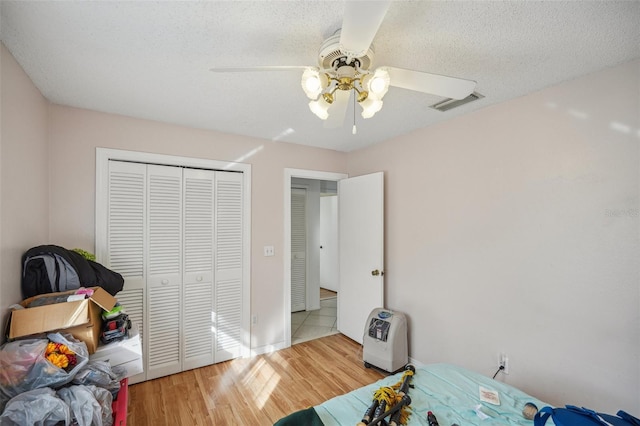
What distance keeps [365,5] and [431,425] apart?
1.73 metres

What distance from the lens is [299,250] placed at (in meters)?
4.66

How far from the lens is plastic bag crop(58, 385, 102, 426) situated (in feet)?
3.86

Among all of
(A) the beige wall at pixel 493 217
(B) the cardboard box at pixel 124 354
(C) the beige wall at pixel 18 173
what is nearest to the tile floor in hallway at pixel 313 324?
(A) the beige wall at pixel 493 217

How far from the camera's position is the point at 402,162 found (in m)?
A: 3.01

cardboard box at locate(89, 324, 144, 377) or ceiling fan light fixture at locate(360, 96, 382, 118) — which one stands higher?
ceiling fan light fixture at locate(360, 96, 382, 118)

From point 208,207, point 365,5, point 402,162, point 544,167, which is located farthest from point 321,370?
point 365,5

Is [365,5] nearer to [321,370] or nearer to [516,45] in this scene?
[516,45]

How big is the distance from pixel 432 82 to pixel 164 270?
267 centimetres

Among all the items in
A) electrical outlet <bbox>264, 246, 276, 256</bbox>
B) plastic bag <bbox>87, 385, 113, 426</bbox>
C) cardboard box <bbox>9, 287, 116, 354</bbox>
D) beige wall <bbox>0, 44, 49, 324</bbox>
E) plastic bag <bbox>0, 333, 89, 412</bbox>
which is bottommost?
plastic bag <bbox>87, 385, 113, 426</bbox>

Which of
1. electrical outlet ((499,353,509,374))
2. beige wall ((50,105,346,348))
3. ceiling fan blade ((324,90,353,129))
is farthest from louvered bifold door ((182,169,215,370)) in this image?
electrical outlet ((499,353,509,374))

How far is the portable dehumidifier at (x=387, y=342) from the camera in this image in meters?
2.64

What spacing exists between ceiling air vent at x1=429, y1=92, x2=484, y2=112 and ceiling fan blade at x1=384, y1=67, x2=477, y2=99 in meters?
0.89

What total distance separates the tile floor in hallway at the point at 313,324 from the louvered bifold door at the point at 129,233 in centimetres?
178

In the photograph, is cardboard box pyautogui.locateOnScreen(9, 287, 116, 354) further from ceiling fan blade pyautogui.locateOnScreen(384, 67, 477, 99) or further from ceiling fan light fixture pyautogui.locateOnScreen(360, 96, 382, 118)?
ceiling fan blade pyautogui.locateOnScreen(384, 67, 477, 99)
